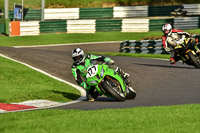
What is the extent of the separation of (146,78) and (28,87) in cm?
436

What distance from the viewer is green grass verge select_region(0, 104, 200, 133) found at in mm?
7375

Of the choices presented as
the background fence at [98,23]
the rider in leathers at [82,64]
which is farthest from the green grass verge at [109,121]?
the background fence at [98,23]

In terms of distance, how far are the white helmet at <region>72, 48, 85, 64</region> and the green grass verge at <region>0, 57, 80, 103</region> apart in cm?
134

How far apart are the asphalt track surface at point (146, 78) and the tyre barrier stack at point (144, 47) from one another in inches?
163

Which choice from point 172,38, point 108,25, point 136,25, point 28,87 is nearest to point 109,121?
point 28,87

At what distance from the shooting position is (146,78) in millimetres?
15906

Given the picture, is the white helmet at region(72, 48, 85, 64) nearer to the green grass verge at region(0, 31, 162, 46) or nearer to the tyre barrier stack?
the tyre barrier stack

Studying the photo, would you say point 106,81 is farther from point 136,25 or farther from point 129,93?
point 136,25

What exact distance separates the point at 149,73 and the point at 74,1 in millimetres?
35742

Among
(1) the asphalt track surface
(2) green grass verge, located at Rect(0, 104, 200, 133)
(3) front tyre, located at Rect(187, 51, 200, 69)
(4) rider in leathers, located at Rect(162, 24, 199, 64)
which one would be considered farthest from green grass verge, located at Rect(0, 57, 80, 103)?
(3) front tyre, located at Rect(187, 51, 200, 69)

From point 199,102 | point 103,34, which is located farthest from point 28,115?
point 103,34

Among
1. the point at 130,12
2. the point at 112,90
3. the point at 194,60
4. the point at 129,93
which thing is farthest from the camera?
the point at 130,12

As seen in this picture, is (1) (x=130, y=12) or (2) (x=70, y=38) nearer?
(2) (x=70, y=38)

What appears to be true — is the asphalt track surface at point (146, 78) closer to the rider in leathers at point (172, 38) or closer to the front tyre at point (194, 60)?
the front tyre at point (194, 60)
